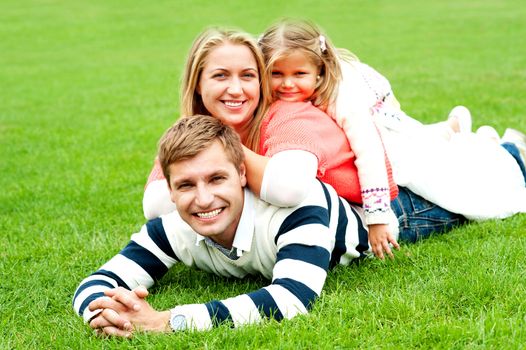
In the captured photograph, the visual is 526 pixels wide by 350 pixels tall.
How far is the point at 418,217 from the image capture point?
4.83 meters

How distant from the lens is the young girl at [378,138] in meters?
4.31

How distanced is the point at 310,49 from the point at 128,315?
6.39ft

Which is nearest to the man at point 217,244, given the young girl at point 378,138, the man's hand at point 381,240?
the man's hand at point 381,240

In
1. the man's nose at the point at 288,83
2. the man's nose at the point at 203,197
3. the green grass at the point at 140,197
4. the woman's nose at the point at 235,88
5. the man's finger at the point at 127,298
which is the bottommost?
the green grass at the point at 140,197

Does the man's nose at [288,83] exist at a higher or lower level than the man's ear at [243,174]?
higher

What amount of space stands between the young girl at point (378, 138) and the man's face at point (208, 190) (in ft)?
2.95

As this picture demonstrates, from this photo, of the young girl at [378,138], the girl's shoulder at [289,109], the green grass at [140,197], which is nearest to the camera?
the green grass at [140,197]

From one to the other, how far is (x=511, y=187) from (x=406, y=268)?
166cm

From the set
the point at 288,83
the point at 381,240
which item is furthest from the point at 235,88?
the point at 381,240

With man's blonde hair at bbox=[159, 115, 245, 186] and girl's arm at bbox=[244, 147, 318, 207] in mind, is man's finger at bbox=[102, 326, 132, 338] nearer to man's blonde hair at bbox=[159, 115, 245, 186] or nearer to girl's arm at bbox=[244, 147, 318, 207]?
man's blonde hair at bbox=[159, 115, 245, 186]

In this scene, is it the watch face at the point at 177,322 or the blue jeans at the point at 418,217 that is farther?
the blue jeans at the point at 418,217

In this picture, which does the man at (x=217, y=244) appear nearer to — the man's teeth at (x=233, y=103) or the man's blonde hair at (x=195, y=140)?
the man's blonde hair at (x=195, y=140)

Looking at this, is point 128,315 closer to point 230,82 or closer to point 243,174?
point 243,174

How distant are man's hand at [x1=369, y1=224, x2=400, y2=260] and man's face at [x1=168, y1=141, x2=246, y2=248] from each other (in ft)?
2.98
